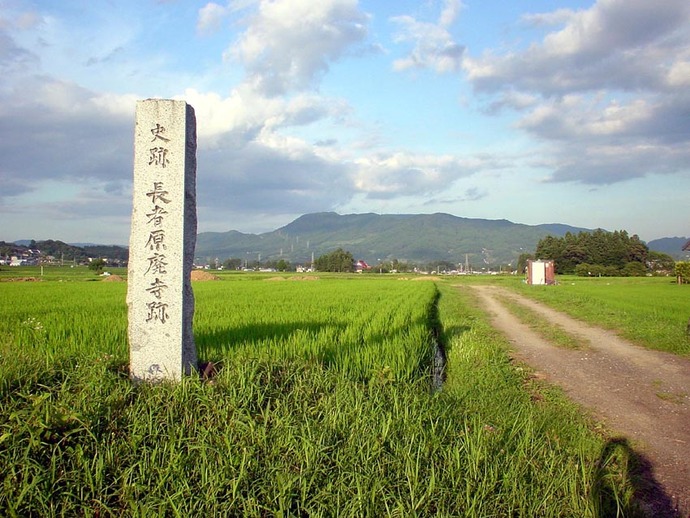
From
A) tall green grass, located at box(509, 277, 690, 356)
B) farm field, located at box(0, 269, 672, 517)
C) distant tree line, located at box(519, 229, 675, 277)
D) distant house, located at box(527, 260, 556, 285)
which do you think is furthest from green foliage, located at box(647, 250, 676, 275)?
farm field, located at box(0, 269, 672, 517)

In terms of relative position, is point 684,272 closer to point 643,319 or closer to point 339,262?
point 643,319

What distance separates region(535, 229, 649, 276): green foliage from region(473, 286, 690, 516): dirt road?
55.0m

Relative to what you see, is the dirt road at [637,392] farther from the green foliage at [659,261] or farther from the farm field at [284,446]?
the green foliage at [659,261]

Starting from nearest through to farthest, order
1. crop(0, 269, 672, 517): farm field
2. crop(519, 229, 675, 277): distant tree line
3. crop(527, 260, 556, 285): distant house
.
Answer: crop(0, 269, 672, 517): farm field, crop(527, 260, 556, 285): distant house, crop(519, 229, 675, 277): distant tree line

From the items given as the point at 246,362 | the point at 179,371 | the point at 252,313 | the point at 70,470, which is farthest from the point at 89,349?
the point at 252,313

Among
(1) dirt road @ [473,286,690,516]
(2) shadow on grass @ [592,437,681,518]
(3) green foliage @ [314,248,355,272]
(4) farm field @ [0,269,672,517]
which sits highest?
(3) green foliage @ [314,248,355,272]

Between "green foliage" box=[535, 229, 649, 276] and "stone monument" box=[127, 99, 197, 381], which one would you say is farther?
"green foliage" box=[535, 229, 649, 276]

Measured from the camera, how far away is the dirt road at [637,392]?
10.8ft

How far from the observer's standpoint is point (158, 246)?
4.31 metres

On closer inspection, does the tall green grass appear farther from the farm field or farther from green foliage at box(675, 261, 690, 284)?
green foliage at box(675, 261, 690, 284)

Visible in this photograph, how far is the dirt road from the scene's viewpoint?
3.30 meters

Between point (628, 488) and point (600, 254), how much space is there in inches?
2592

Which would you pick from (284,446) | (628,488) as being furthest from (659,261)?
(284,446)

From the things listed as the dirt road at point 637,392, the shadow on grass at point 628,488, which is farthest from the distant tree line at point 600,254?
the shadow on grass at point 628,488
